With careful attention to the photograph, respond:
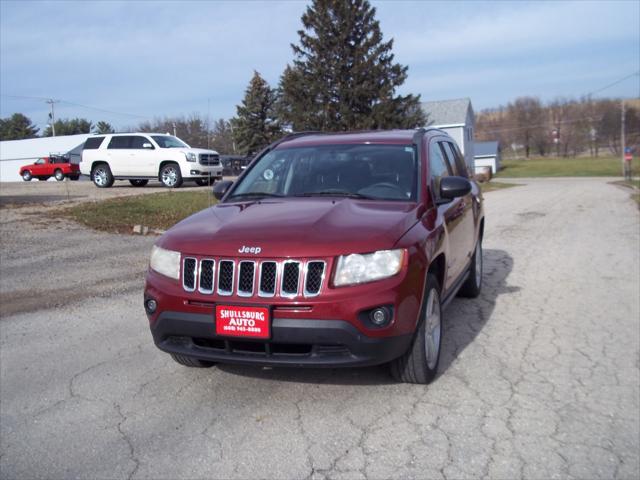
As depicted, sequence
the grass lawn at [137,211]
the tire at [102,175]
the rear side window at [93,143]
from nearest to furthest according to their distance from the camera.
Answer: the grass lawn at [137,211], the tire at [102,175], the rear side window at [93,143]

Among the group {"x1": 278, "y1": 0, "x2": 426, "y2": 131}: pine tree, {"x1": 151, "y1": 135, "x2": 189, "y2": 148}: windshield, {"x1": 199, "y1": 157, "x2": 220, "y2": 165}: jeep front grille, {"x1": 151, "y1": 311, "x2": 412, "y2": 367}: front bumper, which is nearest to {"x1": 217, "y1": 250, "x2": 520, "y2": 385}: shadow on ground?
{"x1": 151, "y1": 311, "x2": 412, "y2": 367}: front bumper

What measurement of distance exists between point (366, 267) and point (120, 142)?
1809 cm

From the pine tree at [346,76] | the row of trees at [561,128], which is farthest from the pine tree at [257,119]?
the row of trees at [561,128]

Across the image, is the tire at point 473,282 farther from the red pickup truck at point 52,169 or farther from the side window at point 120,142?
the red pickup truck at point 52,169

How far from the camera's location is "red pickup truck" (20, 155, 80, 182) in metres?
36.3

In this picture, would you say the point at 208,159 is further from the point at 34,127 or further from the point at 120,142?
the point at 34,127

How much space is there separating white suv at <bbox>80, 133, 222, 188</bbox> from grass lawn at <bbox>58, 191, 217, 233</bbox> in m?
3.43

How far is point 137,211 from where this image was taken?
13.3 meters

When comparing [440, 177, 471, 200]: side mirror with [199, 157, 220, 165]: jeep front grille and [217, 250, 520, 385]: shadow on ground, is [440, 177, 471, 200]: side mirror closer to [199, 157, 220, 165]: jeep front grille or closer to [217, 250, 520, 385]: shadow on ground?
[217, 250, 520, 385]: shadow on ground

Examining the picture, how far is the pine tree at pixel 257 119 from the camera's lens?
46.4 metres

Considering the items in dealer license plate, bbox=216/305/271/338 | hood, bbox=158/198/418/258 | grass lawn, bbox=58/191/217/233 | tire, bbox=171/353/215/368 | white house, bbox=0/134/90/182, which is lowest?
tire, bbox=171/353/215/368

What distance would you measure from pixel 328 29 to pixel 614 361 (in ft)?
119

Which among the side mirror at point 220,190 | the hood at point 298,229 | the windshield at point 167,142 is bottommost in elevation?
the hood at point 298,229

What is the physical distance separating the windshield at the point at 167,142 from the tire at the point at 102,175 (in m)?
2.11
